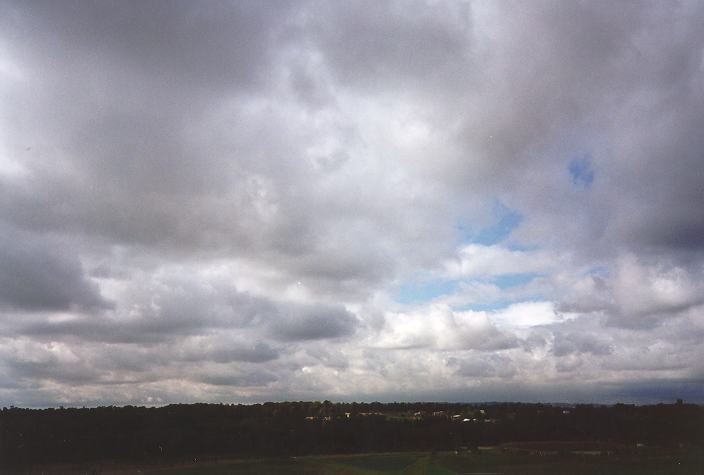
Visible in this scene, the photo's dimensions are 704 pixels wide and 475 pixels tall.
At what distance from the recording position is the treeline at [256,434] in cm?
14575

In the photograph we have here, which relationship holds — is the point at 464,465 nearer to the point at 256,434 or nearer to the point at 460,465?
the point at 460,465

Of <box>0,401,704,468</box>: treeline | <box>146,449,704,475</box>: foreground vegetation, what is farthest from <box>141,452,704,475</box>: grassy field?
<box>0,401,704,468</box>: treeline

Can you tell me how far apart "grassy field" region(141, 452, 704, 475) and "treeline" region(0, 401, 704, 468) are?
16178 millimetres

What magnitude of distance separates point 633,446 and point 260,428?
103457 mm

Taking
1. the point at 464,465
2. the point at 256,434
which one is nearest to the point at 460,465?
the point at 464,465

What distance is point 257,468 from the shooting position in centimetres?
11950

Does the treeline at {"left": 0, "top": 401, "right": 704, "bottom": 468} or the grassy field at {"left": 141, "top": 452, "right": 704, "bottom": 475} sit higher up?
the treeline at {"left": 0, "top": 401, "right": 704, "bottom": 468}

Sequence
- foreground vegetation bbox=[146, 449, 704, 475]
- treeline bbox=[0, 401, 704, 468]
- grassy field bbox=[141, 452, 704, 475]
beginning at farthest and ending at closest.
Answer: treeline bbox=[0, 401, 704, 468]
foreground vegetation bbox=[146, 449, 704, 475]
grassy field bbox=[141, 452, 704, 475]

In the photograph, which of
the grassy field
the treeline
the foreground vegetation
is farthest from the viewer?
the treeline

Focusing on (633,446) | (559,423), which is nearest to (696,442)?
(633,446)

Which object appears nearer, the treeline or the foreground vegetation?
the foreground vegetation

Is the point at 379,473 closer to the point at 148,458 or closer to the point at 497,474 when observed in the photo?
the point at 497,474

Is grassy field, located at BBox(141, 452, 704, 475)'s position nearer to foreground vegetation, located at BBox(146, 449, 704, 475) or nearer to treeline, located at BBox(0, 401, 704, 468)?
foreground vegetation, located at BBox(146, 449, 704, 475)

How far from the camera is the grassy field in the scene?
108 metres
